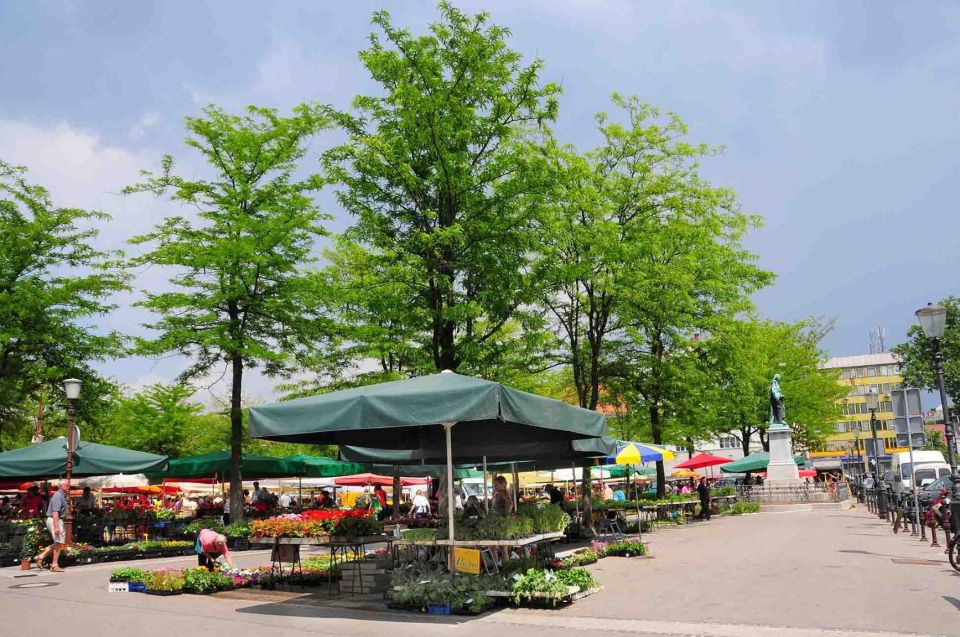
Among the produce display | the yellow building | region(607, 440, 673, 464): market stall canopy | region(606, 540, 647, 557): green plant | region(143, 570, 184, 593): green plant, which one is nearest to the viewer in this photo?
the produce display

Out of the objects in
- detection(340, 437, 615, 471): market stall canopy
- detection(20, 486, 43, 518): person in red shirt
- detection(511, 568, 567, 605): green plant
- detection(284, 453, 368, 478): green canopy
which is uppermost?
detection(340, 437, 615, 471): market stall canopy

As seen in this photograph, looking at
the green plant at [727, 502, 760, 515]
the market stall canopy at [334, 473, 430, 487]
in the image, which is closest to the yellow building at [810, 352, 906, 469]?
the green plant at [727, 502, 760, 515]

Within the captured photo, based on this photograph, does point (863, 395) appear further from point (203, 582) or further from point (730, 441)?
point (203, 582)

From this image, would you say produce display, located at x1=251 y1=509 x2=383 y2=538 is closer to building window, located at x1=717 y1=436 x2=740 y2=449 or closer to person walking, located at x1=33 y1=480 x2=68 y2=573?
person walking, located at x1=33 y1=480 x2=68 y2=573

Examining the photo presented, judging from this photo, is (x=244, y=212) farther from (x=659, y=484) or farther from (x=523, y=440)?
(x=659, y=484)

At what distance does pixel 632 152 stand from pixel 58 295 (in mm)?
19555

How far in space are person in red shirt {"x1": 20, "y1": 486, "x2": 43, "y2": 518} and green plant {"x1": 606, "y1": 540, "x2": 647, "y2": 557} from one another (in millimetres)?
15895

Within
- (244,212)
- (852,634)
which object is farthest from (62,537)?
(852,634)

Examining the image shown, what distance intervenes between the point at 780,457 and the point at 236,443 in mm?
27873

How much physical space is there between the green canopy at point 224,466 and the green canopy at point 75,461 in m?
1.14

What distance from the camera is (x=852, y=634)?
26.7 ft

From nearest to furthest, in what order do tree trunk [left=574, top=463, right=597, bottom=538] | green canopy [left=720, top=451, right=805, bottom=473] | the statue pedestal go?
tree trunk [left=574, top=463, right=597, bottom=538]
green canopy [left=720, top=451, right=805, bottom=473]
the statue pedestal

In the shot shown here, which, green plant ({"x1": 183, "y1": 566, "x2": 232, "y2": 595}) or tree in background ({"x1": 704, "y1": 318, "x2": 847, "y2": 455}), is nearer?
green plant ({"x1": 183, "y1": 566, "x2": 232, "y2": 595})

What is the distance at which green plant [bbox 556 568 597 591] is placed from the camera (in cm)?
1078
